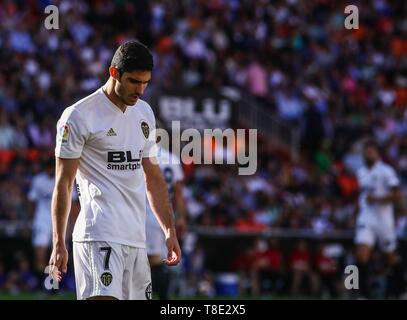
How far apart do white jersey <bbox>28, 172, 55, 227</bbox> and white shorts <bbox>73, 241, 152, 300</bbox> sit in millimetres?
9684

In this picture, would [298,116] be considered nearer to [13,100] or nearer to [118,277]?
[13,100]

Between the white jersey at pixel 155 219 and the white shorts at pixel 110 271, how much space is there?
4632mm

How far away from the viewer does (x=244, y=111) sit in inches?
920

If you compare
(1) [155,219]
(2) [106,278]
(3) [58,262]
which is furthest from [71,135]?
(1) [155,219]

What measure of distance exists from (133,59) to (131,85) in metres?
0.18

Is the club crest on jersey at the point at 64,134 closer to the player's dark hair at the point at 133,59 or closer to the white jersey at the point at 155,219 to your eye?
the player's dark hair at the point at 133,59

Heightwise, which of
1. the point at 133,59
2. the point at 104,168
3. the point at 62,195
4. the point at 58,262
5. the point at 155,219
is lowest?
the point at 58,262

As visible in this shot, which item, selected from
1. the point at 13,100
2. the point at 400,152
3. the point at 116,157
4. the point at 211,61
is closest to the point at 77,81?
the point at 13,100

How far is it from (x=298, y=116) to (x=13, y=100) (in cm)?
678

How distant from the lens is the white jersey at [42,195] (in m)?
17.3

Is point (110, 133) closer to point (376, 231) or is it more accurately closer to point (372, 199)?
point (372, 199)

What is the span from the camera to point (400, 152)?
2417 cm

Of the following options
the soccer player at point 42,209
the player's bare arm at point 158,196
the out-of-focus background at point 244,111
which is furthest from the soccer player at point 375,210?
the player's bare arm at point 158,196
